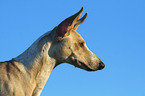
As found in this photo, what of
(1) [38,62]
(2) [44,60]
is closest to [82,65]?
(2) [44,60]

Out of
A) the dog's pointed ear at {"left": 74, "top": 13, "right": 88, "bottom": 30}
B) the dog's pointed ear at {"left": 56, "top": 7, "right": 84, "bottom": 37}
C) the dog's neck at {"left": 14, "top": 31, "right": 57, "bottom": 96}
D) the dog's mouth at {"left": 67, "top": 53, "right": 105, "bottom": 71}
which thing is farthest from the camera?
the dog's pointed ear at {"left": 74, "top": 13, "right": 88, "bottom": 30}

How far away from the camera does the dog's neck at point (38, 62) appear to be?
25.9 feet

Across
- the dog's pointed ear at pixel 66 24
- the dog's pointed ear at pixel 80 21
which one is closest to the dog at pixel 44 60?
the dog's pointed ear at pixel 66 24

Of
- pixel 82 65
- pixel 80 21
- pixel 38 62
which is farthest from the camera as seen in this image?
pixel 80 21

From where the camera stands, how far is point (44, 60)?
26.2 ft

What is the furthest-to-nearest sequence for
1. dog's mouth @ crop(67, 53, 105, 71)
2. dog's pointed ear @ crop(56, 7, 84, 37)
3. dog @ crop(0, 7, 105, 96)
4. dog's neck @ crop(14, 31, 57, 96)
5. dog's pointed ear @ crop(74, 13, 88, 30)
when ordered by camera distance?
dog's pointed ear @ crop(74, 13, 88, 30) < dog's mouth @ crop(67, 53, 105, 71) < dog's pointed ear @ crop(56, 7, 84, 37) < dog's neck @ crop(14, 31, 57, 96) < dog @ crop(0, 7, 105, 96)

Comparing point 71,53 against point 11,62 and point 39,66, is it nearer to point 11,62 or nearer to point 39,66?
point 39,66

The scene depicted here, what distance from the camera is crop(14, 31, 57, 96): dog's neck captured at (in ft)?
25.9

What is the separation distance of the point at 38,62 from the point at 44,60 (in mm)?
159

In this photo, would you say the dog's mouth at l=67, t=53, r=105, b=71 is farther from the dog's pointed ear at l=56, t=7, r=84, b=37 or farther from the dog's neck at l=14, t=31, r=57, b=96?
the dog's pointed ear at l=56, t=7, r=84, b=37

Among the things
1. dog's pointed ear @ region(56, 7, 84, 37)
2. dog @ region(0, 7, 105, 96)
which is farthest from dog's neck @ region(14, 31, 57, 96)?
dog's pointed ear @ region(56, 7, 84, 37)

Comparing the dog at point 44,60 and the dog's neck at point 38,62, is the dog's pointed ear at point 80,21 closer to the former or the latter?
the dog at point 44,60

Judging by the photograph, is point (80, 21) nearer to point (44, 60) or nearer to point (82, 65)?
point (82, 65)

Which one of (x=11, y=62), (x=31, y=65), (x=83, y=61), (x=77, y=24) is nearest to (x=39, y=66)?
(x=31, y=65)
